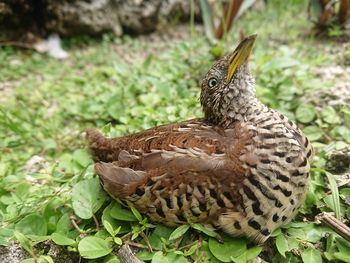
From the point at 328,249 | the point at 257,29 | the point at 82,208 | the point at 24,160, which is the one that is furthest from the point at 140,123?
the point at 257,29

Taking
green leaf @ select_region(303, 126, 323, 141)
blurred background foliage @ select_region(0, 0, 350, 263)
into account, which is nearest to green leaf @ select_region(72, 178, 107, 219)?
blurred background foliage @ select_region(0, 0, 350, 263)

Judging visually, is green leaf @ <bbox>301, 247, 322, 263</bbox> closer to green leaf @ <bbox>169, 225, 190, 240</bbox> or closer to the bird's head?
green leaf @ <bbox>169, 225, 190, 240</bbox>

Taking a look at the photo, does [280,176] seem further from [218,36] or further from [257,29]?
[257,29]

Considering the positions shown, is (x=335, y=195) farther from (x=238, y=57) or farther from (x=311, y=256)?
(x=238, y=57)

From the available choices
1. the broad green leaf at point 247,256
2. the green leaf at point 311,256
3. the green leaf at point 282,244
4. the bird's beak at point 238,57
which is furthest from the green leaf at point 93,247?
the bird's beak at point 238,57

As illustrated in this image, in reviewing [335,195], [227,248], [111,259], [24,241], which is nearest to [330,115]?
[335,195]

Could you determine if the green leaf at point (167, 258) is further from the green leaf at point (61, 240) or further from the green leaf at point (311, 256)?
the green leaf at point (311, 256)
